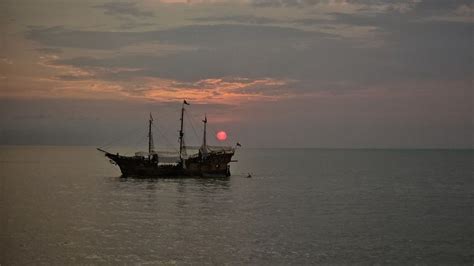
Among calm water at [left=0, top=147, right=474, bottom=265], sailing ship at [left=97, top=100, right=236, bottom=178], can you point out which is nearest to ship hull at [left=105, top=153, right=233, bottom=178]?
sailing ship at [left=97, top=100, right=236, bottom=178]

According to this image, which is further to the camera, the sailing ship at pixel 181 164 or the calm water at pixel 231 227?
the sailing ship at pixel 181 164

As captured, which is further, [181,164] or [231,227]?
[181,164]

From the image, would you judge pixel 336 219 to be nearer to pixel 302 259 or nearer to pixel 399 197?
pixel 302 259

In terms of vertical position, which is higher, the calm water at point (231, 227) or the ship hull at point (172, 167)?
the ship hull at point (172, 167)

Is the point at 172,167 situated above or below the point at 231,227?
above

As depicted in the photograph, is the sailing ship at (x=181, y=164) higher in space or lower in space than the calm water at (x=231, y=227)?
higher

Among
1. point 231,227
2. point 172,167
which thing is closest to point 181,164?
point 172,167

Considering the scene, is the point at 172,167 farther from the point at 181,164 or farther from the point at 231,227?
the point at 231,227

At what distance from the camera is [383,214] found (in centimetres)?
4934

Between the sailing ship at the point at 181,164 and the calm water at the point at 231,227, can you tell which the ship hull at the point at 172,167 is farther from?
the calm water at the point at 231,227

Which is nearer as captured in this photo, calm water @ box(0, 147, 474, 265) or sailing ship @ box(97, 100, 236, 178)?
calm water @ box(0, 147, 474, 265)

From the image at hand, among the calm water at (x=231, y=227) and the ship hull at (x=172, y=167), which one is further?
the ship hull at (x=172, y=167)

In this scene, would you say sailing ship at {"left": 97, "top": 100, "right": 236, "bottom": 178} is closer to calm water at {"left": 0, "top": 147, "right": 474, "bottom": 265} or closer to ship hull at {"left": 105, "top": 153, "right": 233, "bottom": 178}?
ship hull at {"left": 105, "top": 153, "right": 233, "bottom": 178}

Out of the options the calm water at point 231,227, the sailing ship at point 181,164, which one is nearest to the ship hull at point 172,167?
the sailing ship at point 181,164
